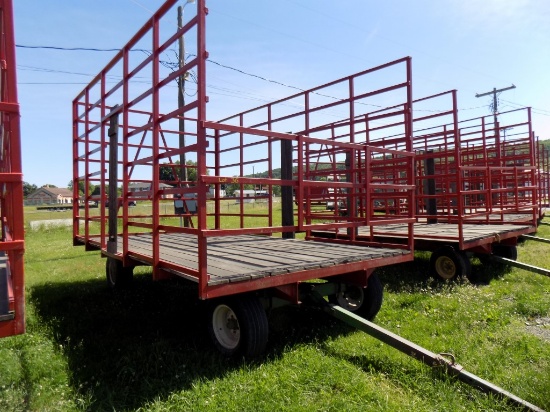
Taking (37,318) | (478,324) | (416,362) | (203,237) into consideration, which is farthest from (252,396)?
(37,318)

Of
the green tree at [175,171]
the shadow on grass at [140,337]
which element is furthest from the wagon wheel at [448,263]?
the green tree at [175,171]

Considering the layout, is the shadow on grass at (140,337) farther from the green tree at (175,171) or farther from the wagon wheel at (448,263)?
the wagon wheel at (448,263)

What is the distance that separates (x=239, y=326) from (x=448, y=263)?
4.24 m

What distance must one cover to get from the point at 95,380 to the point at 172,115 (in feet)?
7.38

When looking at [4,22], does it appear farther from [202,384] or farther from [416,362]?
[416,362]

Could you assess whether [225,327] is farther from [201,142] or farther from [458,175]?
[458,175]

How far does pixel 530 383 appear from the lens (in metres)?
2.96

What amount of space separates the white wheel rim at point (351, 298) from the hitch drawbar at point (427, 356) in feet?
2.90

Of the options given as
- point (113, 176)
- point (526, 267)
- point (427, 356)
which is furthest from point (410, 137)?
point (113, 176)

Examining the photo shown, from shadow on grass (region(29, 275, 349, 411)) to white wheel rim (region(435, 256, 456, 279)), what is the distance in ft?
9.01

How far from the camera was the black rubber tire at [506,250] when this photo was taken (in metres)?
7.58

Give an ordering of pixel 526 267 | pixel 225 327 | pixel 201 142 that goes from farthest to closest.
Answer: pixel 526 267, pixel 225 327, pixel 201 142

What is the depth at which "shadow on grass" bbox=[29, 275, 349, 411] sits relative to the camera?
309cm

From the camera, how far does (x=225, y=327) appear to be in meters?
3.69
